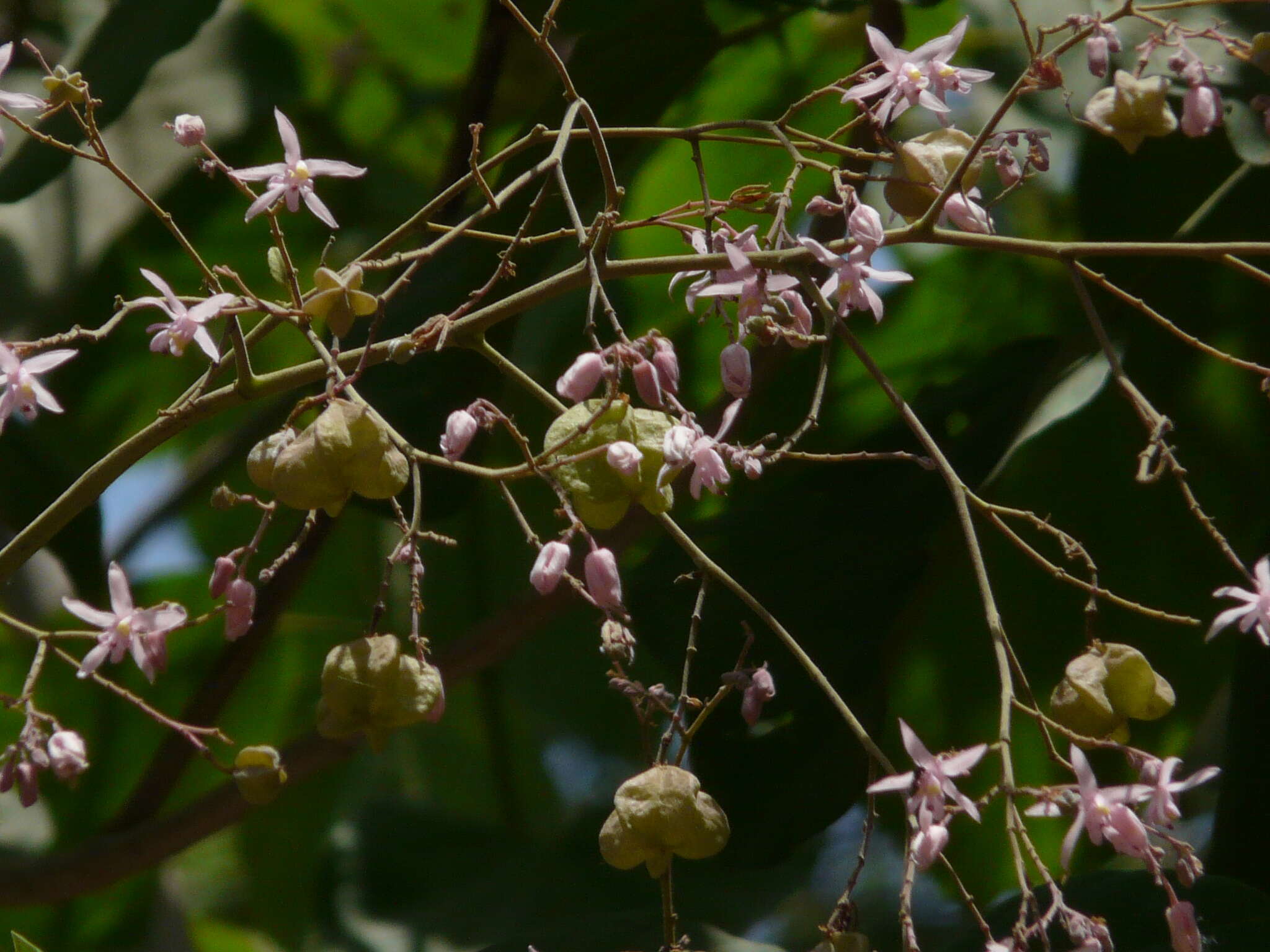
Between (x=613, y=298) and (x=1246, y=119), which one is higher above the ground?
(x=1246, y=119)

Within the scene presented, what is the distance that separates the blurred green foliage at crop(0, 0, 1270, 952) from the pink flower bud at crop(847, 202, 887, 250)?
1.26 ft

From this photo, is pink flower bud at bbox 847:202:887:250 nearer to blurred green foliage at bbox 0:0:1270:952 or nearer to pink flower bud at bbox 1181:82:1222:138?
pink flower bud at bbox 1181:82:1222:138

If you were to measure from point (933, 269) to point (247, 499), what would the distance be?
1.08m

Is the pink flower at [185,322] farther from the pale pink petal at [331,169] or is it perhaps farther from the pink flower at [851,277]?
the pink flower at [851,277]

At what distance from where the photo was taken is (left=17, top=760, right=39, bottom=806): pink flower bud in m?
0.71

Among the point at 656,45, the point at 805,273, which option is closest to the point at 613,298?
the point at 656,45

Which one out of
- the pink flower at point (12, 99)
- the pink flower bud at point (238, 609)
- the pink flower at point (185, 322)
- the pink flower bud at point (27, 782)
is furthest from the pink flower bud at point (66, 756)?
the pink flower at point (12, 99)

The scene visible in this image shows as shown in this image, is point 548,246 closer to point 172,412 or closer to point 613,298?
point 613,298

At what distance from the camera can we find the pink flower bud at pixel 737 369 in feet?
2.26

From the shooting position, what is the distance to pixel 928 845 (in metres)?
0.62

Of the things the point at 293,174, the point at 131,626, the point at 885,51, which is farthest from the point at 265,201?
the point at 885,51

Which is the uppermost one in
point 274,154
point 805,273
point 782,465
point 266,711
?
point 805,273

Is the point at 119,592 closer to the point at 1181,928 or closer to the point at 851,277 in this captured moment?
the point at 851,277

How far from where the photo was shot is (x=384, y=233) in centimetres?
178
